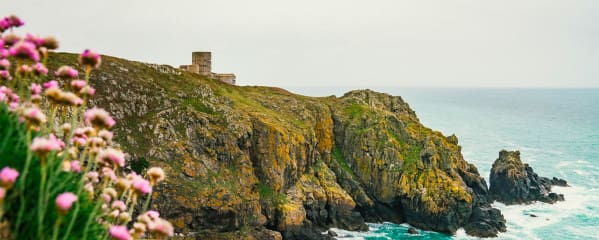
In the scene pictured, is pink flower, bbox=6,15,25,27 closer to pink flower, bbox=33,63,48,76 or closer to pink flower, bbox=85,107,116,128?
pink flower, bbox=33,63,48,76

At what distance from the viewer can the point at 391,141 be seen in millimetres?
66000

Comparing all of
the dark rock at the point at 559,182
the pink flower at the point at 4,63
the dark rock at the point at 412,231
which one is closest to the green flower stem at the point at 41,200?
the pink flower at the point at 4,63

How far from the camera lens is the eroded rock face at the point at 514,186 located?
71.9 metres

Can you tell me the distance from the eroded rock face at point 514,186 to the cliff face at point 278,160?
16.3ft

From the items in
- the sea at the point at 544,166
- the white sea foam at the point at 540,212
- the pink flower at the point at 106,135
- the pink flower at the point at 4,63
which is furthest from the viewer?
the white sea foam at the point at 540,212

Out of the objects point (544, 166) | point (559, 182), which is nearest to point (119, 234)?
point (559, 182)

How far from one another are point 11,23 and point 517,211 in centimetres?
7329

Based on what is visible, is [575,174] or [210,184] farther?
[575,174]

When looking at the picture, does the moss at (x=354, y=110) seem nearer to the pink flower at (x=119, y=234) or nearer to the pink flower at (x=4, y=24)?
the pink flower at (x=4, y=24)

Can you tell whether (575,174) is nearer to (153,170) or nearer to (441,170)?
(441,170)

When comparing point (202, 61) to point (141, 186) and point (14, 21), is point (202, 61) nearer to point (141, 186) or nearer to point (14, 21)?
point (14, 21)

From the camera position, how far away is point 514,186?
236 feet

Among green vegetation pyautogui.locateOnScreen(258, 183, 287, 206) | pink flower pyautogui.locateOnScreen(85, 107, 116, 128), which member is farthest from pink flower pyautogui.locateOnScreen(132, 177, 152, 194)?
green vegetation pyautogui.locateOnScreen(258, 183, 287, 206)

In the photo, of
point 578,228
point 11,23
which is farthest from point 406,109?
point 11,23
